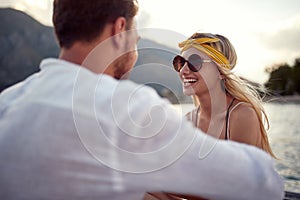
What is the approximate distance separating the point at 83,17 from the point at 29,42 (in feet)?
364

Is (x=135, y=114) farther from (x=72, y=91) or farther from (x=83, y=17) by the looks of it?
(x=83, y=17)

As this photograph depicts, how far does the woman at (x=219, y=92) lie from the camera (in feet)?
10.8

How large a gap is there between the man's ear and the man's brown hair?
17 millimetres

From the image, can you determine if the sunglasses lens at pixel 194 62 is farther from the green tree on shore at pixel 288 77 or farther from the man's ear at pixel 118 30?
the green tree on shore at pixel 288 77

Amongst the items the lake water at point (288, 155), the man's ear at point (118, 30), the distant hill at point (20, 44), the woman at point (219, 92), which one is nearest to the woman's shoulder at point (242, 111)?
the woman at point (219, 92)

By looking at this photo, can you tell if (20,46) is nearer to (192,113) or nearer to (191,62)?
(192,113)

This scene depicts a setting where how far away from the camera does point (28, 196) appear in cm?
121

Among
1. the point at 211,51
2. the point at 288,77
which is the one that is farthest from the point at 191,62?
the point at 288,77

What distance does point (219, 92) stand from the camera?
359 centimetres

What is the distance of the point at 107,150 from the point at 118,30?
51 centimetres

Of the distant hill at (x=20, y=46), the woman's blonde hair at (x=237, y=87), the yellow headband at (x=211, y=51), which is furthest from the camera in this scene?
the distant hill at (x=20, y=46)

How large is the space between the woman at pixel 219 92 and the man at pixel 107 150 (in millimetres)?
2141

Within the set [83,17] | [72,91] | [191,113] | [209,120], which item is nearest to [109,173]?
[72,91]

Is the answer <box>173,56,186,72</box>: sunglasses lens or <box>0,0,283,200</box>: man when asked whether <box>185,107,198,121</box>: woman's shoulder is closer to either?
<box>173,56,186,72</box>: sunglasses lens
